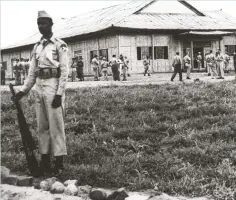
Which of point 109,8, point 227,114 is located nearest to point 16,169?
point 227,114

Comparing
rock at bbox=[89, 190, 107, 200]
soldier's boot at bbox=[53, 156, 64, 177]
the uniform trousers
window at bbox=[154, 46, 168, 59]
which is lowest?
rock at bbox=[89, 190, 107, 200]

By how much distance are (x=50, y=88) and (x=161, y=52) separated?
21.5 m

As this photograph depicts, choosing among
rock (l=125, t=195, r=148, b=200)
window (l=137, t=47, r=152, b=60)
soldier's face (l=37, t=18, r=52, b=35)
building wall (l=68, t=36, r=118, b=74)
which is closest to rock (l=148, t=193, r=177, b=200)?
rock (l=125, t=195, r=148, b=200)

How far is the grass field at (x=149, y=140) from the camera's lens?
17.0 ft

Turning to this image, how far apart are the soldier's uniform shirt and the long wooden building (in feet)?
59.3

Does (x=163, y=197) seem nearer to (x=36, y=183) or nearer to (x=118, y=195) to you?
(x=118, y=195)

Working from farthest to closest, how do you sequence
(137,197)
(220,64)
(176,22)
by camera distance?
1. (176,22)
2. (220,64)
3. (137,197)

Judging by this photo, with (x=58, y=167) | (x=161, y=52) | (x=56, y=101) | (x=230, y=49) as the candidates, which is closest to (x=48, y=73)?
(x=56, y=101)

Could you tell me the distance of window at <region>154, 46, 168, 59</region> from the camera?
26.0 metres

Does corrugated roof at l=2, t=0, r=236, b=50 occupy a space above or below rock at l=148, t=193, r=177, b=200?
above

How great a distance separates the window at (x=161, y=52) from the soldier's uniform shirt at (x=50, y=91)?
2088 cm

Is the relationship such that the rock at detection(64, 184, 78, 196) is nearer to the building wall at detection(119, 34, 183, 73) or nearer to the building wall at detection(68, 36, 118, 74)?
the building wall at detection(119, 34, 183, 73)

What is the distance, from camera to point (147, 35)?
2544 cm

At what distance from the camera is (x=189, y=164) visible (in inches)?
221
